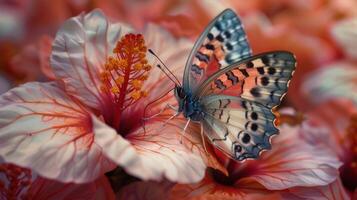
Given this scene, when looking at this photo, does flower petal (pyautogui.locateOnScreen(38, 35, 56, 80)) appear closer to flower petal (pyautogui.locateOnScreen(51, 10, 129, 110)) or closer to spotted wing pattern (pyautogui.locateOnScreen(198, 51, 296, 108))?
flower petal (pyautogui.locateOnScreen(51, 10, 129, 110))

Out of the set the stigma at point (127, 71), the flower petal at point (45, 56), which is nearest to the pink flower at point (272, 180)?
the stigma at point (127, 71)

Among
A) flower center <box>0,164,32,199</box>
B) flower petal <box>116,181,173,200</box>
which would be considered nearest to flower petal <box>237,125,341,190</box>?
flower petal <box>116,181,173,200</box>

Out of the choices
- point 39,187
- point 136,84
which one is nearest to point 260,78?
point 136,84

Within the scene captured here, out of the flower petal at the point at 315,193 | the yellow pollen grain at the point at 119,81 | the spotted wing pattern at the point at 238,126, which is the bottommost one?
the flower petal at the point at 315,193

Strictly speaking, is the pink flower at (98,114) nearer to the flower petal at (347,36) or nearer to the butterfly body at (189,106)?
the butterfly body at (189,106)

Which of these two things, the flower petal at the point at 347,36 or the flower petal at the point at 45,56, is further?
the flower petal at the point at 347,36
